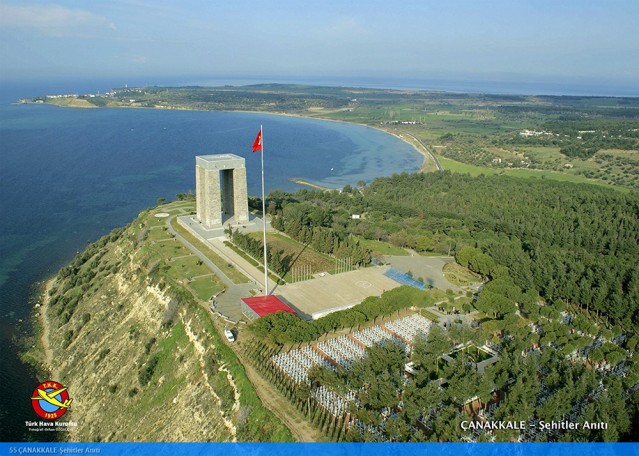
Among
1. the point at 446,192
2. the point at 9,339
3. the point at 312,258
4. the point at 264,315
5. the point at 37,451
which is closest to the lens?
the point at 37,451

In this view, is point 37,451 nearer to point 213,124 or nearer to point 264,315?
point 264,315

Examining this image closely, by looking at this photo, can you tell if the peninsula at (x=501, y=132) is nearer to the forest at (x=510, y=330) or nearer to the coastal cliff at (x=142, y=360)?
the forest at (x=510, y=330)

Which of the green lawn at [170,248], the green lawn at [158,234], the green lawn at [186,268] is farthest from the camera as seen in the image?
the green lawn at [158,234]

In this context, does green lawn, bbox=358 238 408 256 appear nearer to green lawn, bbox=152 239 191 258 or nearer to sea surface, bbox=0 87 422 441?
green lawn, bbox=152 239 191 258

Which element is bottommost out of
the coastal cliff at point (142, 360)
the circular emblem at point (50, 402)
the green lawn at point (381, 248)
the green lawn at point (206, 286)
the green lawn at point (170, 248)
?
the circular emblem at point (50, 402)

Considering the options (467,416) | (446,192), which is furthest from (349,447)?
(446,192)

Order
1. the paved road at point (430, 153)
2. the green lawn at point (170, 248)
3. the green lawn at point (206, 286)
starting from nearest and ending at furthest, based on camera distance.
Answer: the green lawn at point (206, 286)
the green lawn at point (170, 248)
the paved road at point (430, 153)

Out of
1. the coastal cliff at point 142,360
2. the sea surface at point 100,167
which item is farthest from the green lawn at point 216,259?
the sea surface at point 100,167
